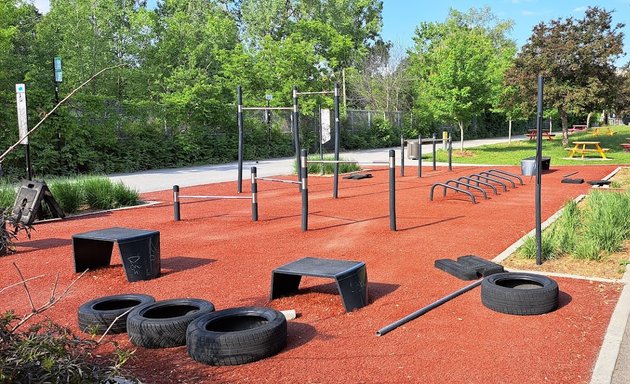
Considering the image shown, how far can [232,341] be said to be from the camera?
13.0 feet

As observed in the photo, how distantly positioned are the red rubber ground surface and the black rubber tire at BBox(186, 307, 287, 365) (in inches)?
2.7

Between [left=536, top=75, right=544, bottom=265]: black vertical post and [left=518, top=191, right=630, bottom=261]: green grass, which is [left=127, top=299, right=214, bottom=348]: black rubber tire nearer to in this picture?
[left=536, top=75, right=544, bottom=265]: black vertical post

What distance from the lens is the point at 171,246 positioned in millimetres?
8305

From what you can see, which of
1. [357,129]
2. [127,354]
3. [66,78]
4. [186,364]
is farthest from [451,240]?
[357,129]

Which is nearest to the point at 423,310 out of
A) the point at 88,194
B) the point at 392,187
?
the point at 392,187

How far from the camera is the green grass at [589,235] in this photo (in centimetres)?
677

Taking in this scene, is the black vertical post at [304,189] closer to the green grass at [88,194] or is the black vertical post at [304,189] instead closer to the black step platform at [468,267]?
the black step platform at [468,267]

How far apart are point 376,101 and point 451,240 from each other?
3892 centimetres

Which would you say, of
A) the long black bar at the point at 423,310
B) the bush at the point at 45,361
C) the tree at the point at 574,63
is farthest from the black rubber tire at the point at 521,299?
the tree at the point at 574,63

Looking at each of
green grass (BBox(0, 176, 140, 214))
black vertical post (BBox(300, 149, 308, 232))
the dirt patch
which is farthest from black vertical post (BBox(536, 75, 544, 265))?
green grass (BBox(0, 176, 140, 214))

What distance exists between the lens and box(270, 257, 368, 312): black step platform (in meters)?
5.02

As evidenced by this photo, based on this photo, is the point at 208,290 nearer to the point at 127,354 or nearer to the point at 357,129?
the point at 127,354

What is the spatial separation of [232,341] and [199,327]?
0.34 metres

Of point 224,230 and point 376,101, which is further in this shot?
point 376,101
